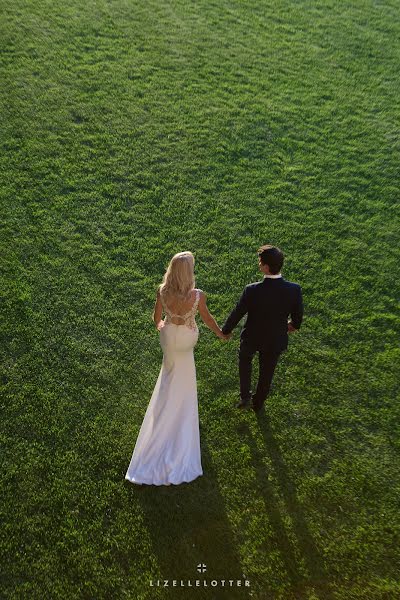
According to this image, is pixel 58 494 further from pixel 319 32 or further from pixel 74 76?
pixel 319 32

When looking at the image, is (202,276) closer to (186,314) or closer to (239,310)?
(239,310)

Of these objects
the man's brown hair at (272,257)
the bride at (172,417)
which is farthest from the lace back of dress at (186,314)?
the man's brown hair at (272,257)

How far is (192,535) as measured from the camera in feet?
17.4

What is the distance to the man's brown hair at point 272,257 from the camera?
5461 mm

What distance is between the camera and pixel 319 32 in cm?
1224

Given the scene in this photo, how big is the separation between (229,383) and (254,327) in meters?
1.07

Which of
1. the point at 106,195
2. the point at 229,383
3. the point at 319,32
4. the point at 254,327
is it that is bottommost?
the point at 229,383

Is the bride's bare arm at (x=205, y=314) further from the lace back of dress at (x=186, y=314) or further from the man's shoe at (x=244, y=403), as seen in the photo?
the man's shoe at (x=244, y=403)

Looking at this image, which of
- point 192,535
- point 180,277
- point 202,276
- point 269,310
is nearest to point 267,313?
point 269,310

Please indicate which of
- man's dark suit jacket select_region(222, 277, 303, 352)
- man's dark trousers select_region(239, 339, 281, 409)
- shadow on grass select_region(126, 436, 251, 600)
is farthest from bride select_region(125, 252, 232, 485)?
man's dark trousers select_region(239, 339, 281, 409)

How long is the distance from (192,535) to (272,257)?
2.32 metres

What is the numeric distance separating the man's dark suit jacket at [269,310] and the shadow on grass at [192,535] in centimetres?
122

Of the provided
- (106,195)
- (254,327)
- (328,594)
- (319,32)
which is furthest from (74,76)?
(328,594)

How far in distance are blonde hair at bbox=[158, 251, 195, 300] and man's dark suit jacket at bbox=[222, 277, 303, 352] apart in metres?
0.54
